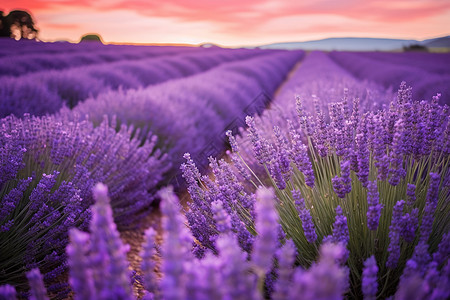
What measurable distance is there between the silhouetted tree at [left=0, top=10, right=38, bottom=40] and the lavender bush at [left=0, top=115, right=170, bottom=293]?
2.25 m

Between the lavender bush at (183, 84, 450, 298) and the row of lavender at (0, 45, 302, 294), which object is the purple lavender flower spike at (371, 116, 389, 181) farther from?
the row of lavender at (0, 45, 302, 294)

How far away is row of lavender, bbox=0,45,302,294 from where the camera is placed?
144 centimetres

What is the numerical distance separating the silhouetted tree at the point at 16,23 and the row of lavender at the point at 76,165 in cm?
137

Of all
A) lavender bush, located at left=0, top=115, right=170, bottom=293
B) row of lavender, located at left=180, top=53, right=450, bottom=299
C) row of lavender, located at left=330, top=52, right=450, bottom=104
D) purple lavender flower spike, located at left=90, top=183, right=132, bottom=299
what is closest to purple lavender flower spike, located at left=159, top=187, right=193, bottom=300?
purple lavender flower spike, located at left=90, top=183, right=132, bottom=299

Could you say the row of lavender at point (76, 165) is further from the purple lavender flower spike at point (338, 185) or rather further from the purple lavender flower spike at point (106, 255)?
the purple lavender flower spike at point (338, 185)

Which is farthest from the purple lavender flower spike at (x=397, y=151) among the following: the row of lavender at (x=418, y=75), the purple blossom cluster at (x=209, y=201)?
the row of lavender at (x=418, y=75)

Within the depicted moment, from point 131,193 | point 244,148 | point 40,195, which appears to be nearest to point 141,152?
point 131,193

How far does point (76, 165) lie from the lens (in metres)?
1.74

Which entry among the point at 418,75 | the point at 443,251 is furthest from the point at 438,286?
the point at 418,75

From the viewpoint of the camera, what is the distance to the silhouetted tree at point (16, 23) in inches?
145

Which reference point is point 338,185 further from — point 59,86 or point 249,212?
point 59,86

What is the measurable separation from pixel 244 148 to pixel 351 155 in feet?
4.37

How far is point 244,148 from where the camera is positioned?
237cm

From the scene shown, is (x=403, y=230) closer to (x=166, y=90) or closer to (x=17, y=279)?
(x=17, y=279)
